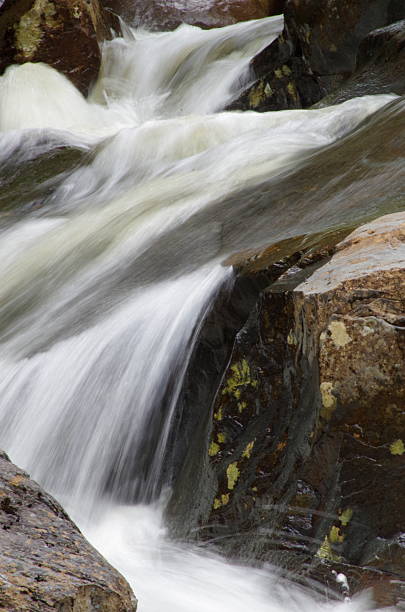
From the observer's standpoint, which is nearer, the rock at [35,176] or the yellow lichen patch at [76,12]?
the rock at [35,176]

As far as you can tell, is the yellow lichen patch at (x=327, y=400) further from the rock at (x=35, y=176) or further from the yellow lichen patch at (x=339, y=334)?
the rock at (x=35, y=176)

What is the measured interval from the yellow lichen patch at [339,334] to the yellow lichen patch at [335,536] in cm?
52

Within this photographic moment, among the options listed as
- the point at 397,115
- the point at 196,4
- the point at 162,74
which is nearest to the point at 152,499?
the point at 397,115

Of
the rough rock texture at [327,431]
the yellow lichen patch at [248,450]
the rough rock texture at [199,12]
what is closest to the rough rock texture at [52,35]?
→ the rough rock texture at [199,12]

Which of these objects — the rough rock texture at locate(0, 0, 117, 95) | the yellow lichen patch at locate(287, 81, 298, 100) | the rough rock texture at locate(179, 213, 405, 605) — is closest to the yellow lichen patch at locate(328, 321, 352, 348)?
the rough rock texture at locate(179, 213, 405, 605)

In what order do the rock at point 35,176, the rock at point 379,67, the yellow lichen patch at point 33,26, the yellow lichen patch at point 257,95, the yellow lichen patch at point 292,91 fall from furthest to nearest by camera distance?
the yellow lichen patch at point 33,26 < the yellow lichen patch at point 257,95 < the yellow lichen patch at point 292,91 < the rock at point 35,176 < the rock at point 379,67

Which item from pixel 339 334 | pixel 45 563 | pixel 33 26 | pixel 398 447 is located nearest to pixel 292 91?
pixel 33 26

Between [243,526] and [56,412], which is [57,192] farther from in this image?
[243,526]

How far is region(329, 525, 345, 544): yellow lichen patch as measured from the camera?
2.13m

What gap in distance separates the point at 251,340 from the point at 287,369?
0.22 meters

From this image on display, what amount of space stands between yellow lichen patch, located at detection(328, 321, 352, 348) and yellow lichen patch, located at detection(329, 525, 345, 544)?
0.52 meters

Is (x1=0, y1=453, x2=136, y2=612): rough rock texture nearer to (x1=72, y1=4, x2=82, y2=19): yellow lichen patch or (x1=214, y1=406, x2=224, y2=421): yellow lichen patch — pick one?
(x1=214, y1=406, x2=224, y2=421): yellow lichen patch

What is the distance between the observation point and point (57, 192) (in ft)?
21.6

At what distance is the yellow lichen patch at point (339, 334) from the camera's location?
2111mm
